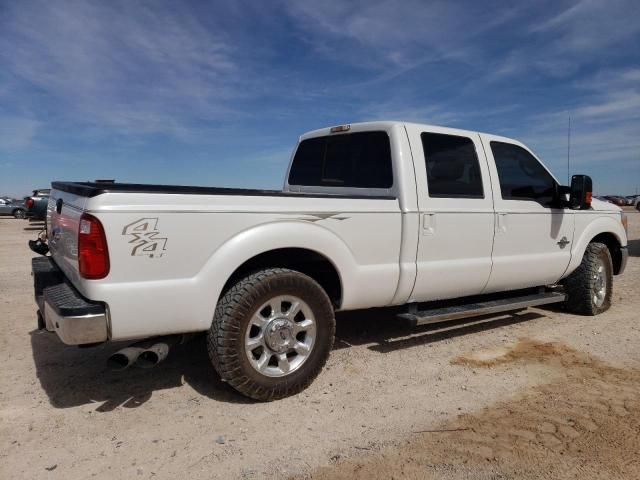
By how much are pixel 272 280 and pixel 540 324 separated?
356cm

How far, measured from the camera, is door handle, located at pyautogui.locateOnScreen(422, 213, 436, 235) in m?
4.25

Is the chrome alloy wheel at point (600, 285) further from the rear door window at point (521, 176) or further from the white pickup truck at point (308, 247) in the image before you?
the rear door window at point (521, 176)

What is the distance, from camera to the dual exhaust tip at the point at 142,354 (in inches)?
123

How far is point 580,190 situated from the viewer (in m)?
5.34

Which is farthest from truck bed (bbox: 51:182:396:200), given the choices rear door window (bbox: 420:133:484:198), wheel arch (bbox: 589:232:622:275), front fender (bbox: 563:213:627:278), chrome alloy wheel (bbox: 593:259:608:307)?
wheel arch (bbox: 589:232:622:275)

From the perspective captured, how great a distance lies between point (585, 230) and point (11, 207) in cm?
3049

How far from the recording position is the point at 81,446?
2965 millimetres

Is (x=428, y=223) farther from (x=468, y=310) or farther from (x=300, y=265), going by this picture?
(x=300, y=265)

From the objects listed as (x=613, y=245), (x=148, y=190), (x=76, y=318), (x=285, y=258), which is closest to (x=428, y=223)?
(x=285, y=258)

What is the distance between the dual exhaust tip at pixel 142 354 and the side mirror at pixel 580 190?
4.21 metres

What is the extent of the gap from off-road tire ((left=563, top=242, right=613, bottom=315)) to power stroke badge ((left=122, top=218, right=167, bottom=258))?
15.7 ft

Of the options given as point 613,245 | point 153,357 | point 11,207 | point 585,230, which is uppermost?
point 11,207

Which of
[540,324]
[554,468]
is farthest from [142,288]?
[540,324]

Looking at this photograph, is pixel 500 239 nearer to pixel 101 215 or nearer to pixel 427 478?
pixel 427 478
